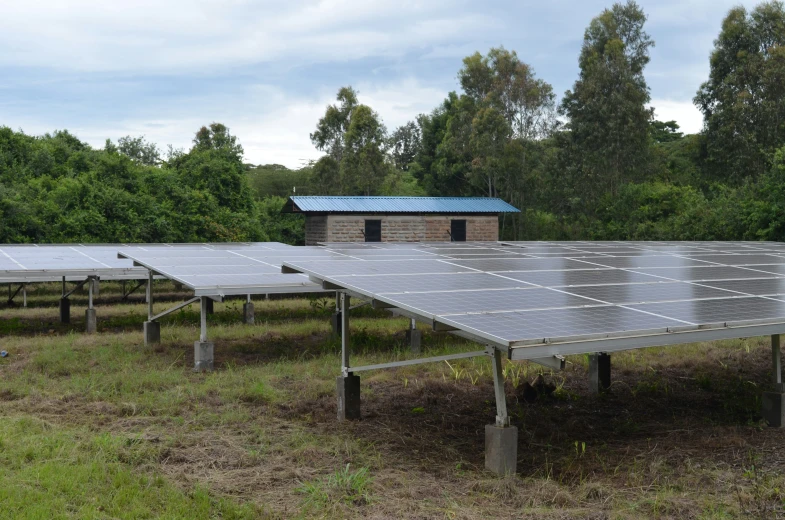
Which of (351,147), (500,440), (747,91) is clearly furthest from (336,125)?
(500,440)

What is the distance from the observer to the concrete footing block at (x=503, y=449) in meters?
8.16

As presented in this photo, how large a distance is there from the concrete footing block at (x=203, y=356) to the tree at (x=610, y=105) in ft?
105

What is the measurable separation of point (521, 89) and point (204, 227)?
2002 centimetres

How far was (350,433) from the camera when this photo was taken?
9.85m

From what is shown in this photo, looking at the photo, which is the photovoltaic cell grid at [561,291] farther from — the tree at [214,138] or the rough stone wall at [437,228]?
the tree at [214,138]

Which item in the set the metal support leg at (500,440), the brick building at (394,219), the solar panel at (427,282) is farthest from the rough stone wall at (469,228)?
the metal support leg at (500,440)

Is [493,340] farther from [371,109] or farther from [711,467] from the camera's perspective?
[371,109]

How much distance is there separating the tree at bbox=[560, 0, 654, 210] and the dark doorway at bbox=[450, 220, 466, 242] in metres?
8.65

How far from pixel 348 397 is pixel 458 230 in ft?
90.2

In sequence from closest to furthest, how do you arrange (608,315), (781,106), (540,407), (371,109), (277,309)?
1. (608,315)
2. (540,407)
3. (277,309)
4. (781,106)
5. (371,109)

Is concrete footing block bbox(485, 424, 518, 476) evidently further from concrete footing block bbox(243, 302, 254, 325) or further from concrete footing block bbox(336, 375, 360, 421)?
concrete footing block bbox(243, 302, 254, 325)

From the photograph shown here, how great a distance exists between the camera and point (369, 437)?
9688 millimetres

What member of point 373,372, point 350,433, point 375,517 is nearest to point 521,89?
point 373,372

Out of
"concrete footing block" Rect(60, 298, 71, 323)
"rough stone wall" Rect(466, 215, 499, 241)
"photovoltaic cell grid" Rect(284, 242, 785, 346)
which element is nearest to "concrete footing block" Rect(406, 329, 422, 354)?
"photovoltaic cell grid" Rect(284, 242, 785, 346)
